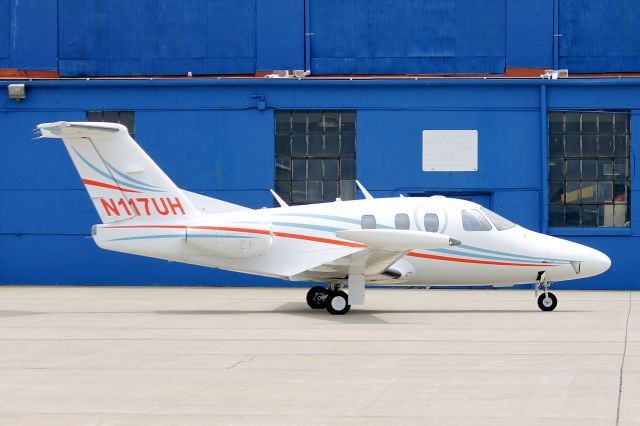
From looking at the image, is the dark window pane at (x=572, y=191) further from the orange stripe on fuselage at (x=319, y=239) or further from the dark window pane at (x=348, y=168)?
the orange stripe on fuselage at (x=319, y=239)

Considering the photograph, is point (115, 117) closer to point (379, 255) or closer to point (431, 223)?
point (431, 223)

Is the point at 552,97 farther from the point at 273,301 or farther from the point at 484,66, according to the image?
the point at 273,301

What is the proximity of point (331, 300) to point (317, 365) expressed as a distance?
26.4 feet

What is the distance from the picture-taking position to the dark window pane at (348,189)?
32.8m

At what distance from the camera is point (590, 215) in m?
32.5

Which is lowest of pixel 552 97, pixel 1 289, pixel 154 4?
pixel 1 289

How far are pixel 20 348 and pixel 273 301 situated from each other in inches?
432

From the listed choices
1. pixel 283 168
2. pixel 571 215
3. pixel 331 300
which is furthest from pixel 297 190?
pixel 331 300

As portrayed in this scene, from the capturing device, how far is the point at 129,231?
73.0 ft

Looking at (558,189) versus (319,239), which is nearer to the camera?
(319,239)

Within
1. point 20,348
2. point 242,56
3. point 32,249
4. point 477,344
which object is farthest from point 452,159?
point 20,348

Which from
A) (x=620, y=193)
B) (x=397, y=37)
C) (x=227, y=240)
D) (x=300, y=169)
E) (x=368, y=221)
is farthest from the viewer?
(x=397, y=37)

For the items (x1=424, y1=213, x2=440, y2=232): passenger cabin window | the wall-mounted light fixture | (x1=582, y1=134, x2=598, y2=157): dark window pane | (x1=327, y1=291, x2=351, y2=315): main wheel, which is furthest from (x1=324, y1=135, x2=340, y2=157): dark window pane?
(x1=327, y1=291, x2=351, y2=315): main wheel

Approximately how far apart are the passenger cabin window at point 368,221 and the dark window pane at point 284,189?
10.5 metres
